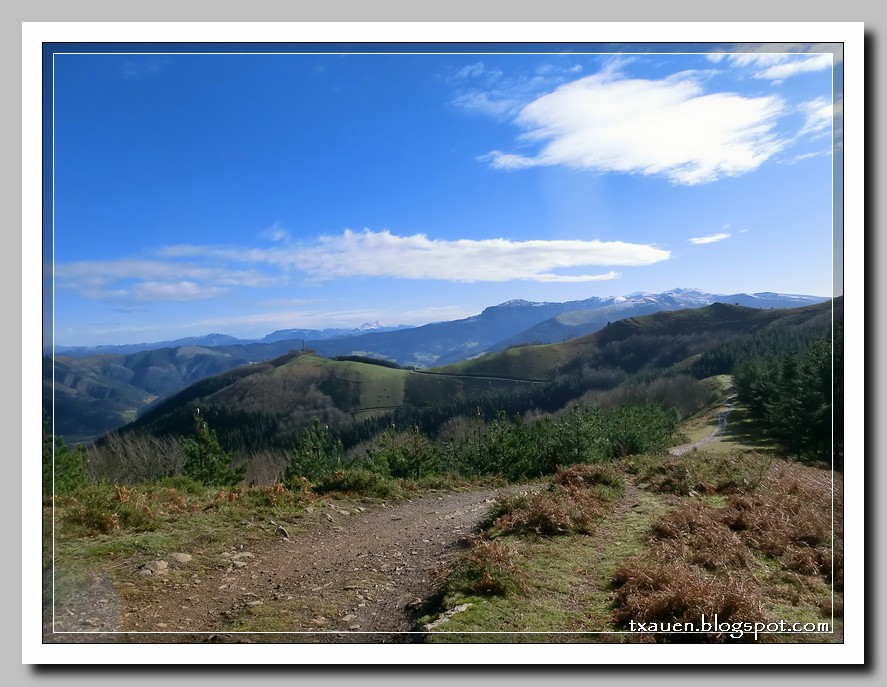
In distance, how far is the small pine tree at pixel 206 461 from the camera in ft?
78.2

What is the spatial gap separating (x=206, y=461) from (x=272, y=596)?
76.8 feet

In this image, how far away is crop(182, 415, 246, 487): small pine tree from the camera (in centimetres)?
2384

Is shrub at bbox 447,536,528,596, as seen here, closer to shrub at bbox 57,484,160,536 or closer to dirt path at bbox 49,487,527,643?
dirt path at bbox 49,487,527,643

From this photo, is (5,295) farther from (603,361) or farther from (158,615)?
(603,361)

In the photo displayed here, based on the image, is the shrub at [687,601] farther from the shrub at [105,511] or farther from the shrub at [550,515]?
the shrub at [105,511]

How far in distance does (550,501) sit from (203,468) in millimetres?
23092

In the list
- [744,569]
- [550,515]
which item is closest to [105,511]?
[550,515]

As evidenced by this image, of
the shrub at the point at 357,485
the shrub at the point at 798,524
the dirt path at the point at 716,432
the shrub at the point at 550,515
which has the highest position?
the shrub at the point at 798,524

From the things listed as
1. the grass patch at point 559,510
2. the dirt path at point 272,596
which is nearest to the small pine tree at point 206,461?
the dirt path at point 272,596

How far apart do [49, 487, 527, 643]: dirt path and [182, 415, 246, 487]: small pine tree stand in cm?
1770

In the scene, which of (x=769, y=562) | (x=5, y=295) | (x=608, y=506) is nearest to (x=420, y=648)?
(x=769, y=562)

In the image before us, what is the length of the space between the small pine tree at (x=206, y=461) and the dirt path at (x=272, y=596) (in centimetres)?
1770

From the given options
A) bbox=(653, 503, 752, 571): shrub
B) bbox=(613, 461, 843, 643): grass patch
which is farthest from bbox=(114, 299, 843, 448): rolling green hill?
bbox=(653, 503, 752, 571): shrub

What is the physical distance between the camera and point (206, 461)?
25.0m
